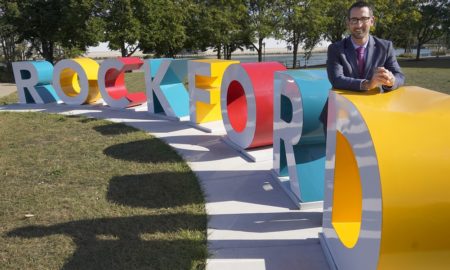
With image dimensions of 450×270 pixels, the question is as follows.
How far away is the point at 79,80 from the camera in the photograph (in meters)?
12.6

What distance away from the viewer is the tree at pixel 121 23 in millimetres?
26922

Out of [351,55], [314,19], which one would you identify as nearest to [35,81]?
[351,55]

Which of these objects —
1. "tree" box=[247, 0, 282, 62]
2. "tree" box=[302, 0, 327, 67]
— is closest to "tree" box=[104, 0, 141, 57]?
"tree" box=[247, 0, 282, 62]

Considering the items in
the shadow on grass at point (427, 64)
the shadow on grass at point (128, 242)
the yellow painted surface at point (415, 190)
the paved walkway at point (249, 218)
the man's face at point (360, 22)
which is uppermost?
the man's face at point (360, 22)

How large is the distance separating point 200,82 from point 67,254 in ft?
20.0

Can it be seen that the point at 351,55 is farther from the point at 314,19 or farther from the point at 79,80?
the point at 314,19

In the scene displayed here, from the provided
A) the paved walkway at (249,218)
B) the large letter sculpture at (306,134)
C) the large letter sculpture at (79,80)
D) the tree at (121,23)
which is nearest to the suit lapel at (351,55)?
the large letter sculpture at (306,134)

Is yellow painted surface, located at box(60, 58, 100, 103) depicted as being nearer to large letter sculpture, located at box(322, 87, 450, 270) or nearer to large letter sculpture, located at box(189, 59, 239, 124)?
large letter sculpture, located at box(189, 59, 239, 124)

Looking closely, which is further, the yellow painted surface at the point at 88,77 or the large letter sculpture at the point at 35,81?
the large letter sculpture at the point at 35,81

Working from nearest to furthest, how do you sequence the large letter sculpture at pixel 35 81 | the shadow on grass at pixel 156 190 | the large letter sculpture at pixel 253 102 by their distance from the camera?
1. the shadow on grass at pixel 156 190
2. the large letter sculpture at pixel 253 102
3. the large letter sculpture at pixel 35 81

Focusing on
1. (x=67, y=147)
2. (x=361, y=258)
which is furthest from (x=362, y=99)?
(x=67, y=147)

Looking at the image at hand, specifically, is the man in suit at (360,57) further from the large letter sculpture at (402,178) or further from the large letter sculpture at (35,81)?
the large letter sculpture at (35,81)

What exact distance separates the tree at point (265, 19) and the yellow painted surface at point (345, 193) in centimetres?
2626

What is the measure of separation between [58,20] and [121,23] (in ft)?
15.8
